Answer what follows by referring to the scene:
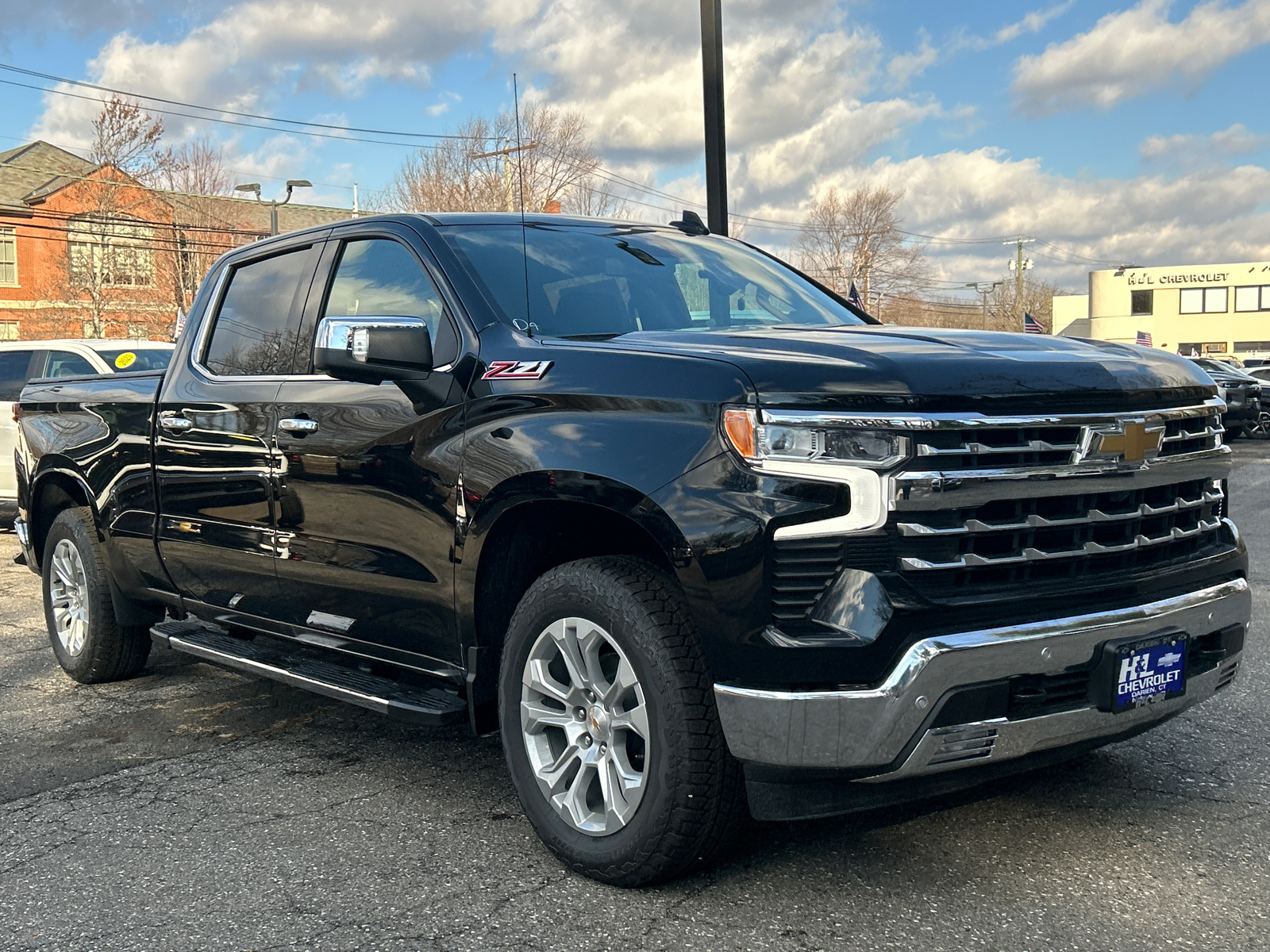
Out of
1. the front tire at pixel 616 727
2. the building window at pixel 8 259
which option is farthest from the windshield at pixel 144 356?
the building window at pixel 8 259

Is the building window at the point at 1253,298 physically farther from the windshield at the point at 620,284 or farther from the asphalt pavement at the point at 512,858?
the windshield at the point at 620,284

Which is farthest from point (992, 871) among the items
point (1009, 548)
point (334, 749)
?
point (334, 749)

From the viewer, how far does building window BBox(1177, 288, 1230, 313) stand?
78.5 meters

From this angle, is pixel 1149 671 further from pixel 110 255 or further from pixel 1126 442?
pixel 110 255

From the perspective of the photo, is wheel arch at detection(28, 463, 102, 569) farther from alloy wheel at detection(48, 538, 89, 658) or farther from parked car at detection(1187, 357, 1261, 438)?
parked car at detection(1187, 357, 1261, 438)

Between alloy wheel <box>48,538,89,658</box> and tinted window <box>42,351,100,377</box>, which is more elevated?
tinted window <box>42,351,100,377</box>

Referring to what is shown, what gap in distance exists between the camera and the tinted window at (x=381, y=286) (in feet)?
13.5

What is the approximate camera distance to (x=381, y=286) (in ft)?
14.2

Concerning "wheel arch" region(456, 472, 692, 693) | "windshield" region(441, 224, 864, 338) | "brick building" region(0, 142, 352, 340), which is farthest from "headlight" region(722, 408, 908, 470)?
"brick building" region(0, 142, 352, 340)

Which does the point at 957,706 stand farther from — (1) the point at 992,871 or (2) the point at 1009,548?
(1) the point at 992,871

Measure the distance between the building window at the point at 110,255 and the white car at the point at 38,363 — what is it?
929 inches

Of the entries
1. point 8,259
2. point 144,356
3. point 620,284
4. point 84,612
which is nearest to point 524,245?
point 620,284

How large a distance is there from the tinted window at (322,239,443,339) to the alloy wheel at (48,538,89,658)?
2.19 metres

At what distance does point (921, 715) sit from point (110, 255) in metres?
35.0
